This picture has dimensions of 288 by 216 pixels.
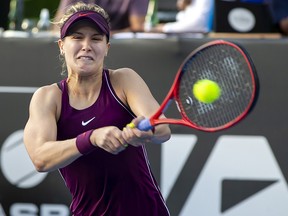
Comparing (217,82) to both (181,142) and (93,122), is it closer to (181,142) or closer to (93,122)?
(93,122)

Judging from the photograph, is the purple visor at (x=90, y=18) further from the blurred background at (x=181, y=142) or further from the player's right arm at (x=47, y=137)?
the blurred background at (x=181, y=142)

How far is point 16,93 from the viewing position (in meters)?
5.84

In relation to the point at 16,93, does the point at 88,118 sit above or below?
above

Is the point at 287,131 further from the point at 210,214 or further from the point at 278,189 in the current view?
the point at 210,214

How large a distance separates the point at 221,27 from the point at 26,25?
5.82ft

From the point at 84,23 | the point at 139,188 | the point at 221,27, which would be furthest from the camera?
the point at 221,27

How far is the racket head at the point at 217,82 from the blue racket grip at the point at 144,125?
22cm

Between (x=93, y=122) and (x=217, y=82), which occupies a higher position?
(x=217, y=82)

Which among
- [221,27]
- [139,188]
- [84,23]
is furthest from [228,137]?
[84,23]

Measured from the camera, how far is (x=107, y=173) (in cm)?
378

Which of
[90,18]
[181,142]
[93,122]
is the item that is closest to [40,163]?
[93,122]

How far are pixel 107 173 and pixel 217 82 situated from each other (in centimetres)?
67

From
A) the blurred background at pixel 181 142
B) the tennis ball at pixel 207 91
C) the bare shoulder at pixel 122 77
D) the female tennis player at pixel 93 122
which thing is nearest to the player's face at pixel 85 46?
the female tennis player at pixel 93 122

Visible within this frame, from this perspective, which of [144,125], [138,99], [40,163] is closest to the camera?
[144,125]
